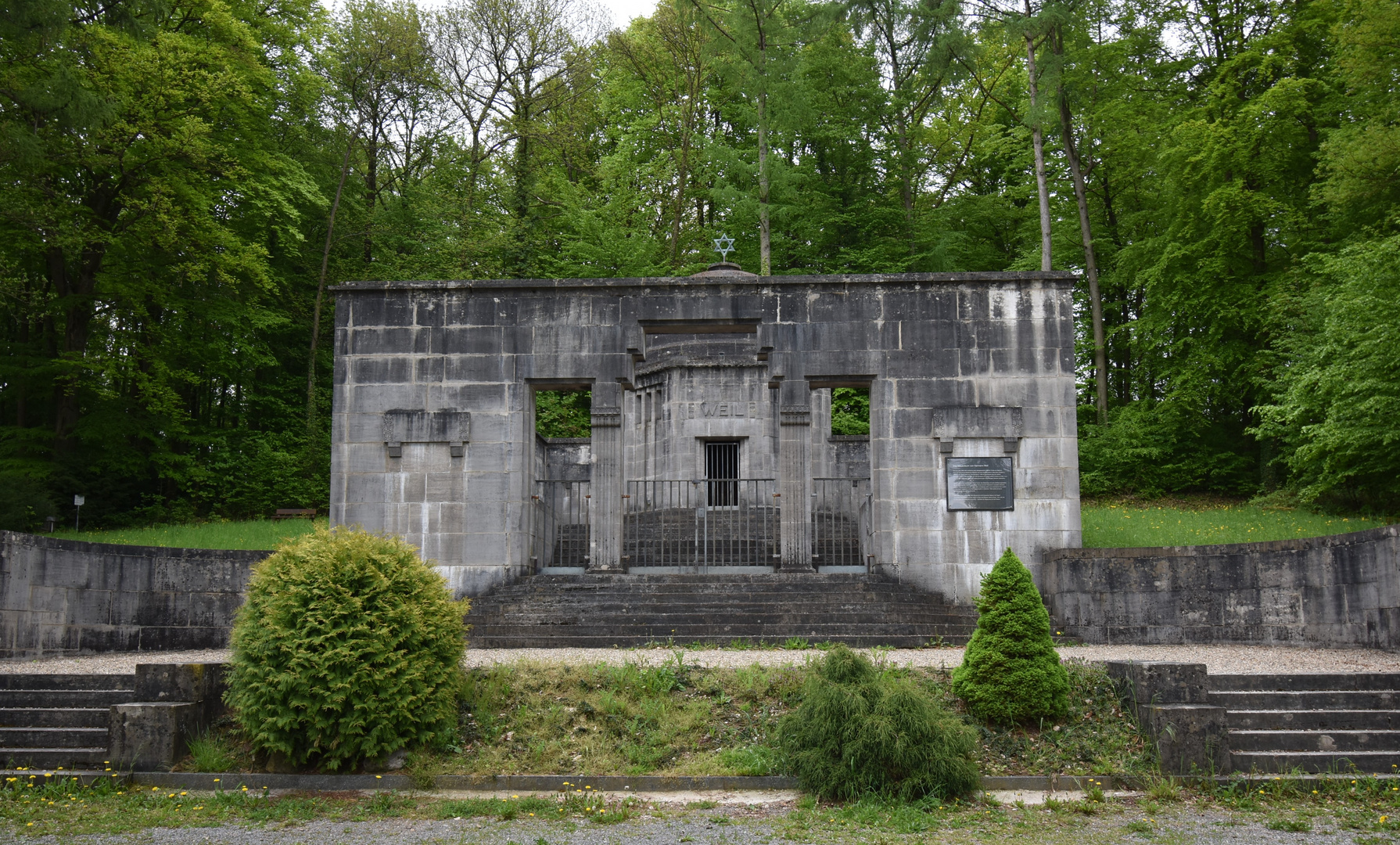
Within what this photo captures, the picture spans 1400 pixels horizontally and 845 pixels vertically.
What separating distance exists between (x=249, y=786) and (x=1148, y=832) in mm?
6373

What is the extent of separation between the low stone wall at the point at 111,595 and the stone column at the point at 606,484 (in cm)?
442

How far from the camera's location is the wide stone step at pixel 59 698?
29.7 feet

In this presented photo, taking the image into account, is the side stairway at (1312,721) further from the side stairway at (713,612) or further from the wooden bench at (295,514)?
the wooden bench at (295,514)

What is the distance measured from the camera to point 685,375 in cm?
2144

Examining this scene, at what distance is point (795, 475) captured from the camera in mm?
14758

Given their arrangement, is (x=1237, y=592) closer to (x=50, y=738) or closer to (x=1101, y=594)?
(x=1101, y=594)

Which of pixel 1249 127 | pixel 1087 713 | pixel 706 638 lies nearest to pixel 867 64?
pixel 1249 127

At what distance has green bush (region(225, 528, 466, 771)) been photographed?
7.79 m

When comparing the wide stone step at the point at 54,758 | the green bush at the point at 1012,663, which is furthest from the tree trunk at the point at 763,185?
the wide stone step at the point at 54,758

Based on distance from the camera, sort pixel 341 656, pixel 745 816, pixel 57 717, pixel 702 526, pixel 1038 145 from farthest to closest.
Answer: pixel 1038 145 < pixel 702 526 < pixel 57 717 < pixel 341 656 < pixel 745 816

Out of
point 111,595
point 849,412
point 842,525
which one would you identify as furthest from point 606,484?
point 849,412

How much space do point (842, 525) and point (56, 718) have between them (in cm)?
1216

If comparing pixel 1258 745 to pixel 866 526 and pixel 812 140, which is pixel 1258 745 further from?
pixel 812 140

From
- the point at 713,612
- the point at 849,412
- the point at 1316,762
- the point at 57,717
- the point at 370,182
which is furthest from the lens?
the point at 370,182
